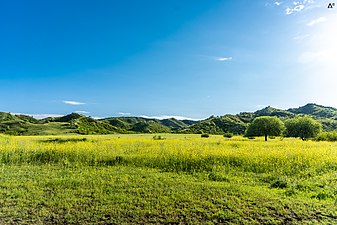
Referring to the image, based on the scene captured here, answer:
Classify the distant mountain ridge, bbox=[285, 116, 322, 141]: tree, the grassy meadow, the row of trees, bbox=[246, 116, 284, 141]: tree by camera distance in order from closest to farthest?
the grassy meadow → bbox=[246, 116, 284, 141]: tree → the row of trees → bbox=[285, 116, 322, 141]: tree → the distant mountain ridge

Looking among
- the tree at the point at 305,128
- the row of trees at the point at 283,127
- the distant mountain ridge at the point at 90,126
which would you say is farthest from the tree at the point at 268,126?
the distant mountain ridge at the point at 90,126

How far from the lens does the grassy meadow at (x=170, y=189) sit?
7.07 meters

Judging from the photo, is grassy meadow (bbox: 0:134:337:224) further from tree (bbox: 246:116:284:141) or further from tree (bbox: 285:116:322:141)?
tree (bbox: 285:116:322:141)

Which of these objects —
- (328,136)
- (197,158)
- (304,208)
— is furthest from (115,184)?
(328,136)

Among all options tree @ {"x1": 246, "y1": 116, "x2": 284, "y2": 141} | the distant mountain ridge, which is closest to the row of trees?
tree @ {"x1": 246, "y1": 116, "x2": 284, "y2": 141}

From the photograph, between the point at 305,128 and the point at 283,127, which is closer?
the point at 283,127

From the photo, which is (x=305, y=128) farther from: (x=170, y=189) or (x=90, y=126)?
(x=90, y=126)

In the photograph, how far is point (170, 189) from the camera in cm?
958

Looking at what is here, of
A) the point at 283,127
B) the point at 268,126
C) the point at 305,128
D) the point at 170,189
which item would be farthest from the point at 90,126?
the point at 170,189

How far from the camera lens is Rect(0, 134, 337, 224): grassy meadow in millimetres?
7070

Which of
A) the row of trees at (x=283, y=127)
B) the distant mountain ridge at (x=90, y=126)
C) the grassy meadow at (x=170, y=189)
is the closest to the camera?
the grassy meadow at (x=170, y=189)

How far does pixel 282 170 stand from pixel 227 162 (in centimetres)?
311

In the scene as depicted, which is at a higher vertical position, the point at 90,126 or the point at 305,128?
the point at 305,128

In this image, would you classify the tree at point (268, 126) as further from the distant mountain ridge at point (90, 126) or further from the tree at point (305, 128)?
the distant mountain ridge at point (90, 126)
